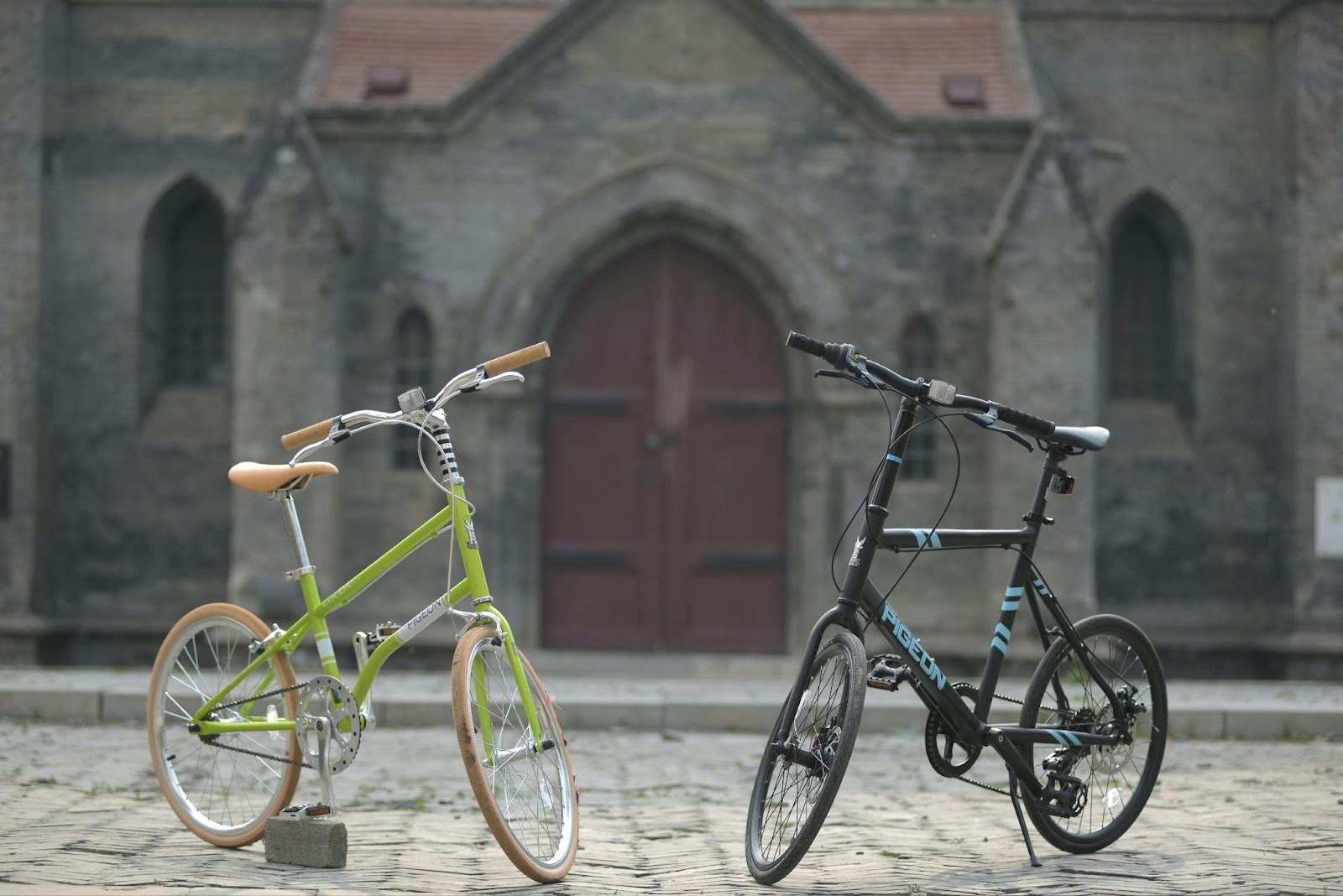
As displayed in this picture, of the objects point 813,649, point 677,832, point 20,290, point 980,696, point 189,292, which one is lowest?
point 677,832

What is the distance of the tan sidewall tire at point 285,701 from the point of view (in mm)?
4988

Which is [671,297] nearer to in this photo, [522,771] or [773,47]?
[773,47]

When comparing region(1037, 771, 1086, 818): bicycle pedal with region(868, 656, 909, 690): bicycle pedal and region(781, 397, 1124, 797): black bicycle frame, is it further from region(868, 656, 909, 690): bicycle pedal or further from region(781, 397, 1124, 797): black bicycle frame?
region(868, 656, 909, 690): bicycle pedal

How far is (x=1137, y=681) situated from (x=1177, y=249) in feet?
32.3

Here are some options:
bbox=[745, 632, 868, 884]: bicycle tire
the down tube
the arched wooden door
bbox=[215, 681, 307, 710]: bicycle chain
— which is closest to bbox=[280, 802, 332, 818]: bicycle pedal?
bbox=[215, 681, 307, 710]: bicycle chain

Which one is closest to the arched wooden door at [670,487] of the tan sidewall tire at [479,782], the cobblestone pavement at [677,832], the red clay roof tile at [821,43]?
the red clay roof tile at [821,43]

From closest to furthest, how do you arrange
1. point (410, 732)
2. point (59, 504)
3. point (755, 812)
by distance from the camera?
point (755, 812) < point (410, 732) < point (59, 504)

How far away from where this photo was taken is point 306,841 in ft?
15.8

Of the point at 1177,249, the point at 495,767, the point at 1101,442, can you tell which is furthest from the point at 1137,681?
the point at 1177,249

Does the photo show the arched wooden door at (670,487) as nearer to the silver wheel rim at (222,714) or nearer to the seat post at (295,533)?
the silver wheel rim at (222,714)

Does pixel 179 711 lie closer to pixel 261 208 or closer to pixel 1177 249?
pixel 261 208

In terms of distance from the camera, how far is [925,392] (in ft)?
15.8

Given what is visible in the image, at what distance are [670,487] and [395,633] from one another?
8.48m

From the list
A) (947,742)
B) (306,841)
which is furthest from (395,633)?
(947,742)
